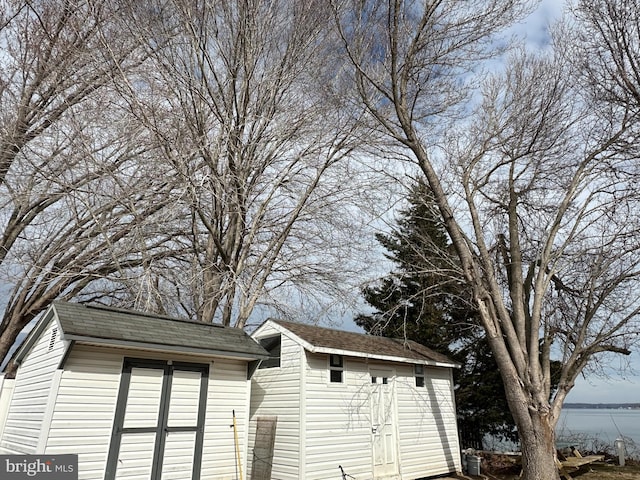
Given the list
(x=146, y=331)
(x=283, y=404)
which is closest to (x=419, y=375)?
(x=283, y=404)

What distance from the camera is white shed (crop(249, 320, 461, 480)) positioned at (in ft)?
27.7

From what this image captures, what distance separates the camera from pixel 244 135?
10.9 meters

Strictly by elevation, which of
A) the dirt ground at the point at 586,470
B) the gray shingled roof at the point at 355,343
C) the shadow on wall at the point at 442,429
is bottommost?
the dirt ground at the point at 586,470

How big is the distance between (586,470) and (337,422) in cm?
754

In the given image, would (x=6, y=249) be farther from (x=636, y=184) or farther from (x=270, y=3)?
(x=636, y=184)

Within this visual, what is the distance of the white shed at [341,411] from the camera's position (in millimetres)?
8445

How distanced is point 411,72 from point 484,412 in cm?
1245

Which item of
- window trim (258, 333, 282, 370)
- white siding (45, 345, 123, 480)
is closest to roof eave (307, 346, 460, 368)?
window trim (258, 333, 282, 370)

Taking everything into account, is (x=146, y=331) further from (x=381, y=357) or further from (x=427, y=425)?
(x=427, y=425)

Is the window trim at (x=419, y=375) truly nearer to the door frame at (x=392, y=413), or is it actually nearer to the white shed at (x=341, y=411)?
the white shed at (x=341, y=411)

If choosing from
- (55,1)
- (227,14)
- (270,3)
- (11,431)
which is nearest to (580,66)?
(270,3)

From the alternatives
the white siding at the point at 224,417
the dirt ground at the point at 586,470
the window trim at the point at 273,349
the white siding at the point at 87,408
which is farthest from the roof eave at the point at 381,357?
the white siding at the point at 87,408

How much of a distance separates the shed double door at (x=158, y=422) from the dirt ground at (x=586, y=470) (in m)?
7.63

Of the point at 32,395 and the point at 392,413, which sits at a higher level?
the point at 32,395
